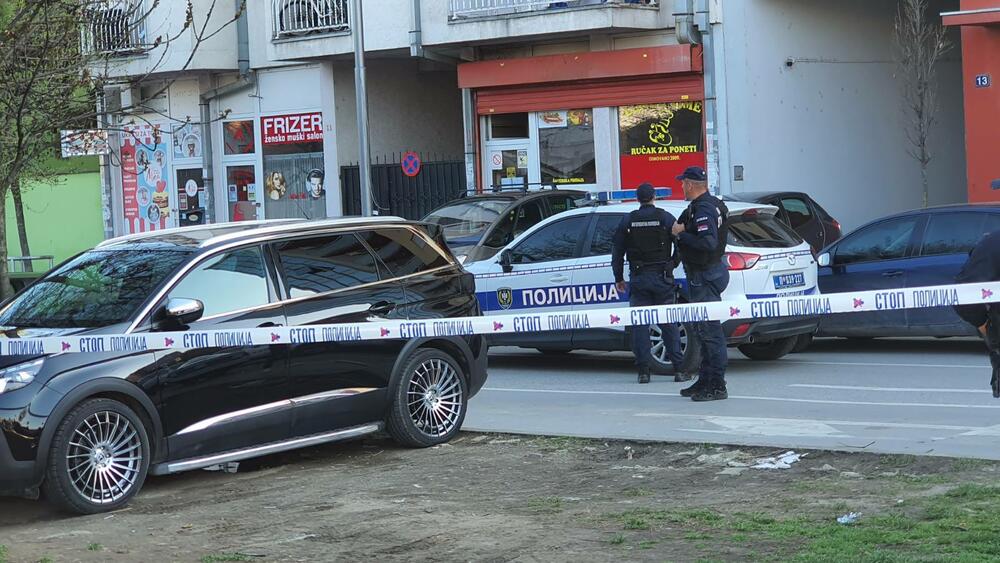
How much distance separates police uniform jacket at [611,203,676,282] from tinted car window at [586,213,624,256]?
1.08 metres

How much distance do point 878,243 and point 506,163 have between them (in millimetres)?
12425

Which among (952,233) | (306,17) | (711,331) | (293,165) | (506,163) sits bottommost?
(711,331)

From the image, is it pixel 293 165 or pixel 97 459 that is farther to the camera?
pixel 293 165

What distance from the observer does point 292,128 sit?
28562 mm

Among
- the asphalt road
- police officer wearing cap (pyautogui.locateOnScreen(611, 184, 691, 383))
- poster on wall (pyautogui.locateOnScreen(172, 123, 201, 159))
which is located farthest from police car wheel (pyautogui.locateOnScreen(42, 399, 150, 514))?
poster on wall (pyautogui.locateOnScreen(172, 123, 201, 159))

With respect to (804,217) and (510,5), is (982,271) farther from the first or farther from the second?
(510,5)

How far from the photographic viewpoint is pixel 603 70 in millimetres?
24234

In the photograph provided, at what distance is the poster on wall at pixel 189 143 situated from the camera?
1173 inches

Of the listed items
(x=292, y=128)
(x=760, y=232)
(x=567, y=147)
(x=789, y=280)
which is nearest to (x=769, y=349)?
(x=789, y=280)

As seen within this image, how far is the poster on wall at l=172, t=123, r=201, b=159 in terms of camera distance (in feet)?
97.7

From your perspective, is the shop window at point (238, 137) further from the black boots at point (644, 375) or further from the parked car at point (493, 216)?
the black boots at point (644, 375)

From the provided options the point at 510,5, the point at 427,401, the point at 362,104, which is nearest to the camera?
the point at 427,401

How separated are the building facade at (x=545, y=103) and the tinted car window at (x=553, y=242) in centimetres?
898

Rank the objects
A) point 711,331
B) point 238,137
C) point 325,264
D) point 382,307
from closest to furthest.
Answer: point 325,264 < point 382,307 < point 711,331 < point 238,137
